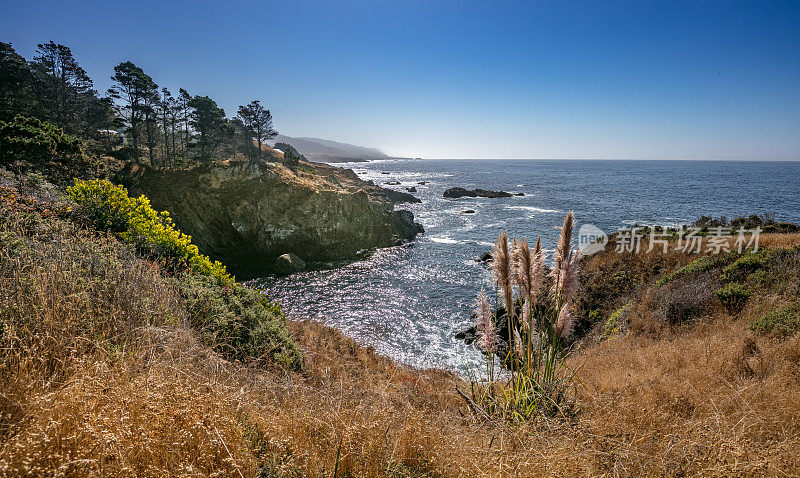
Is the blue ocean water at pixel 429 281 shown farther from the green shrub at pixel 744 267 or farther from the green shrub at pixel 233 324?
the green shrub at pixel 744 267

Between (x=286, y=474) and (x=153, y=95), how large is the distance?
4586cm

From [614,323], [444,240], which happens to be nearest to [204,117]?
[444,240]

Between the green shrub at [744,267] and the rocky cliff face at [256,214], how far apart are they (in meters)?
24.8

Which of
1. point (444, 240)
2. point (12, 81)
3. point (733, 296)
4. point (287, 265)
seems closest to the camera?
point (733, 296)

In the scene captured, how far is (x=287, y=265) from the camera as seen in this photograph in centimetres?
2550

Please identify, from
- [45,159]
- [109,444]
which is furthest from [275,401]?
[45,159]

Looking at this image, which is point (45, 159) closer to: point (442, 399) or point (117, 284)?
→ point (117, 284)

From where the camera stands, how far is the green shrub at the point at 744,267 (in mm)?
11438

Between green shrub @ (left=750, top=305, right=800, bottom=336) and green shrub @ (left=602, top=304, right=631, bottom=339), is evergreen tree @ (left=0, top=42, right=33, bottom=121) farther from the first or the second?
green shrub @ (left=750, top=305, right=800, bottom=336)

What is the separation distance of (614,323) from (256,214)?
96.3ft

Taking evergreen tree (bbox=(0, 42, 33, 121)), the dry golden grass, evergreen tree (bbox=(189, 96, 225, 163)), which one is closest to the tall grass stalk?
the dry golden grass

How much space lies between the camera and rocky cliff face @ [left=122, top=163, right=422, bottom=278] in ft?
94.3

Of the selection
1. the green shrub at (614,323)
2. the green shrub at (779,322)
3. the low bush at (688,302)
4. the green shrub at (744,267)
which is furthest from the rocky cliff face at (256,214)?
the green shrub at (779,322)

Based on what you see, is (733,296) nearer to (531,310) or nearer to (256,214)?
(531,310)
